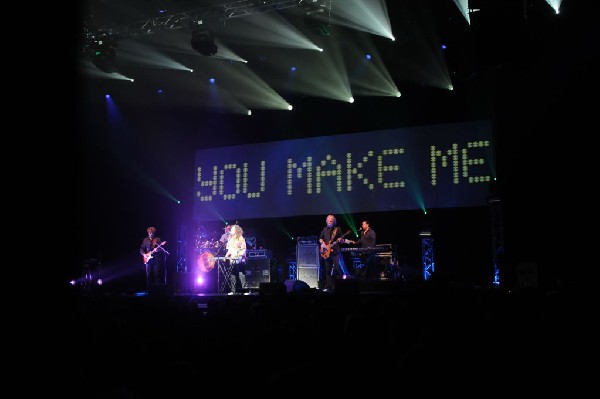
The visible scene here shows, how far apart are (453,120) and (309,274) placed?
5.18 metres

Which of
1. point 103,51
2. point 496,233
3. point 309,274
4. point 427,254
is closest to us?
Answer: point 103,51

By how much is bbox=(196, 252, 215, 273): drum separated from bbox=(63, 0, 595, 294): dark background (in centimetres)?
163

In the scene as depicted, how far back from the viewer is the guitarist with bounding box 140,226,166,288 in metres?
13.5

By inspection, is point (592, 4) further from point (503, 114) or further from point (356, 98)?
point (356, 98)

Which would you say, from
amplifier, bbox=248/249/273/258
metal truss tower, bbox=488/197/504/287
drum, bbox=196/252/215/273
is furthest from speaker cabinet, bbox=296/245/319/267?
metal truss tower, bbox=488/197/504/287

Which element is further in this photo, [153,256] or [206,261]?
[153,256]

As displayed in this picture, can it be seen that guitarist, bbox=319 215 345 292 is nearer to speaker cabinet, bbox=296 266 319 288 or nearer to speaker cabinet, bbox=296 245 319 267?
speaker cabinet, bbox=296 266 319 288

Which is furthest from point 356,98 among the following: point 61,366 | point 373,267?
point 61,366

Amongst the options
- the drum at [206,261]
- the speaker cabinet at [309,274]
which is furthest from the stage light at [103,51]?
the speaker cabinet at [309,274]

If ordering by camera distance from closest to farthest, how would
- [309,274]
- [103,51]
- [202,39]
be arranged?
[202,39], [103,51], [309,274]

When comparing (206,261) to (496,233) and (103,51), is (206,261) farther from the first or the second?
(496,233)

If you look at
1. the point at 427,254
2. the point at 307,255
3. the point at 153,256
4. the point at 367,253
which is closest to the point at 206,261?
the point at 153,256

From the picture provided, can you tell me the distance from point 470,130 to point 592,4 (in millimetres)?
3504

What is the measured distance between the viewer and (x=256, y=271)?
1241cm
